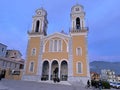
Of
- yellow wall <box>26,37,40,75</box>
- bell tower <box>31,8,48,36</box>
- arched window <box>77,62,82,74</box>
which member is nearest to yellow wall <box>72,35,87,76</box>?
arched window <box>77,62,82,74</box>

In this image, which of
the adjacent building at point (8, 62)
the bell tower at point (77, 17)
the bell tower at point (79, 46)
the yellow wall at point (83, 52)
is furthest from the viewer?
the adjacent building at point (8, 62)

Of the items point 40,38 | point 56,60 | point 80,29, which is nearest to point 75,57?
point 56,60

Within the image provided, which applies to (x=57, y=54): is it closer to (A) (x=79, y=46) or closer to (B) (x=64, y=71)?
(B) (x=64, y=71)

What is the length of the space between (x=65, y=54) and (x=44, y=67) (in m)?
5.91

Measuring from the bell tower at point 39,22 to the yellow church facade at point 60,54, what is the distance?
25cm

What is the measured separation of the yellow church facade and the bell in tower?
9.5 inches

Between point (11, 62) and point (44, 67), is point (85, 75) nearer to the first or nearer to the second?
point (44, 67)

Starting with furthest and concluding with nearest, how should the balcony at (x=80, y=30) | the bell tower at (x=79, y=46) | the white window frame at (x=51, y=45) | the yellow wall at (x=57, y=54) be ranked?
the white window frame at (x=51, y=45) → the balcony at (x=80, y=30) → the yellow wall at (x=57, y=54) → the bell tower at (x=79, y=46)

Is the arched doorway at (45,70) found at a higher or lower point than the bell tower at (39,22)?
lower

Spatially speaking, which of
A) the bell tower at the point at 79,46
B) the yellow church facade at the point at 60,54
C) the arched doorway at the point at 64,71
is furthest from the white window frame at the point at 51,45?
the bell tower at the point at 79,46

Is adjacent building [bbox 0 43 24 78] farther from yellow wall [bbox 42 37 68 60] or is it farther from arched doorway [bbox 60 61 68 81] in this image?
arched doorway [bbox 60 61 68 81]

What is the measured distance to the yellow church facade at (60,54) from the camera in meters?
27.0

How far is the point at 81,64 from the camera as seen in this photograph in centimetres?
2680

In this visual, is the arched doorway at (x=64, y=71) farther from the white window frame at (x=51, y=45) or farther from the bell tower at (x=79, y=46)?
the white window frame at (x=51, y=45)
